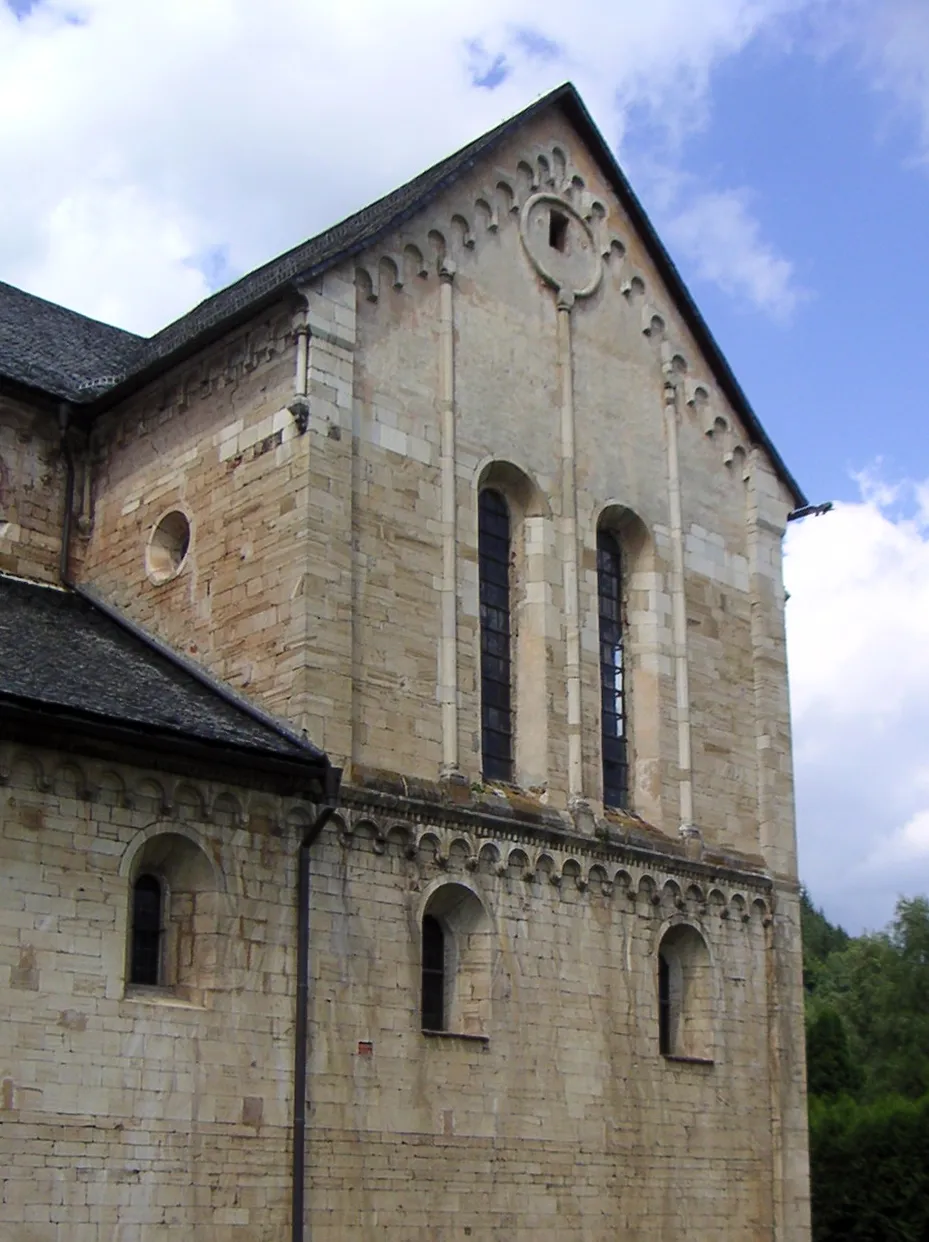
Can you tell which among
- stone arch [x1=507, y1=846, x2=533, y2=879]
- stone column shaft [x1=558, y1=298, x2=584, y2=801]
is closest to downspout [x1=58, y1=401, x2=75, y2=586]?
stone column shaft [x1=558, y1=298, x2=584, y2=801]

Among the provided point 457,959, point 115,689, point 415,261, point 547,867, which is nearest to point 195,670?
point 115,689

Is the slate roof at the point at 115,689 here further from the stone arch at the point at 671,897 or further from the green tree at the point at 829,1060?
the green tree at the point at 829,1060

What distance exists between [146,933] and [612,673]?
7.52m

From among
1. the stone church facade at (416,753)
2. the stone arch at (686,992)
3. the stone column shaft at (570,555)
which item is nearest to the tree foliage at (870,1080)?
the stone church facade at (416,753)

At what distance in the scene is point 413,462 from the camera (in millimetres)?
19344

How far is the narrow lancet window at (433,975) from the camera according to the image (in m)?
17.9

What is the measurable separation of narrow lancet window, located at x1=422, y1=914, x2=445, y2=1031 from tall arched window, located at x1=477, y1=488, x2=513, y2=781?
6.36 ft

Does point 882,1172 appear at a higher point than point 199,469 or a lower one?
lower

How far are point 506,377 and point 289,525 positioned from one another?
414 centimetres

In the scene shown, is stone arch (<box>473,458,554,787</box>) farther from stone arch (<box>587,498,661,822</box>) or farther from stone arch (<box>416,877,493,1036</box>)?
stone arch (<box>416,877,493,1036</box>)

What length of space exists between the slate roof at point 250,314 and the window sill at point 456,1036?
7852 mm

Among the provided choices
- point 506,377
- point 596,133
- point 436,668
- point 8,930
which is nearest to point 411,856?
point 436,668

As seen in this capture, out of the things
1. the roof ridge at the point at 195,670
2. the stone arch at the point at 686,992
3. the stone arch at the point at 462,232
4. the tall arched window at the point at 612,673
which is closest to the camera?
the roof ridge at the point at 195,670

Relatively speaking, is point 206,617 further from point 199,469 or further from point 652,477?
point 652,477
